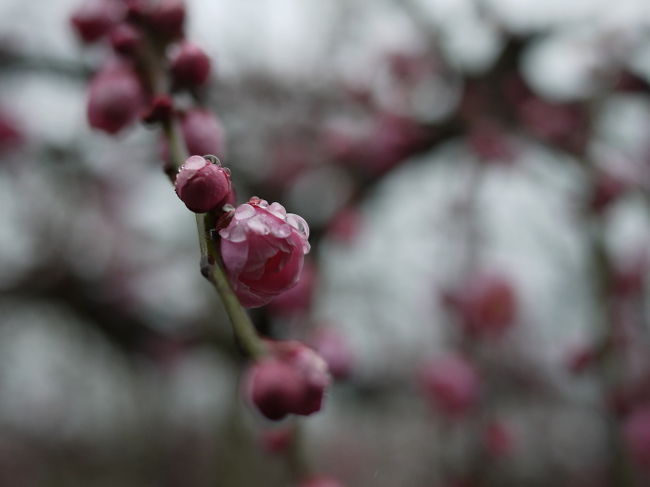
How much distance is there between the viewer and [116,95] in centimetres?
82

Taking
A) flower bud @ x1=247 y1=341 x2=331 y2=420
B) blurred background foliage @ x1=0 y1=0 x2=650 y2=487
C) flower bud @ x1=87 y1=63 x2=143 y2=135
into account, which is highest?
flower bud @ x1=87 y1=63 x2=143 y2=135

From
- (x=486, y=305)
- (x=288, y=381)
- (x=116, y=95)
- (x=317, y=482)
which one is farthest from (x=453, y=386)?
(x=288, y=381)

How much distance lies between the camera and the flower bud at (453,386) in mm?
2031

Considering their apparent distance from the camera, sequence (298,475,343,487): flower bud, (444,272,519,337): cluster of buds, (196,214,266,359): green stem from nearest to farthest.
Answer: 1. (196,214,266,359): green stem
2. (298,475,343,487): flower bud
3. (444,272,519,337): cluster of buds

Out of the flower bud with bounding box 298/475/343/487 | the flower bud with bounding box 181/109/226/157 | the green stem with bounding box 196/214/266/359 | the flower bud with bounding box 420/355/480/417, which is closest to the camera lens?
the green stem with bounding box 196/214/266/359

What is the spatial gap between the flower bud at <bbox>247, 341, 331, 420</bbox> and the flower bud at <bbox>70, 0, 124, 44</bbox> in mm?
528

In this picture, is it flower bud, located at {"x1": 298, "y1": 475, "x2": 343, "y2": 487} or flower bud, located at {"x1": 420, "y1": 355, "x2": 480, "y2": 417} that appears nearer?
flower bud, located at {"x1": 298, "y1": 475, "x2": 343, "y2": 487}

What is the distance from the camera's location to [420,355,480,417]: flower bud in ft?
6.66

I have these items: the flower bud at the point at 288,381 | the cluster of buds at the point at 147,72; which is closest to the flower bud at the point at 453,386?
the cluster of buds at the point at 147,72

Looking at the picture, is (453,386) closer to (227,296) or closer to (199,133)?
(199,133)

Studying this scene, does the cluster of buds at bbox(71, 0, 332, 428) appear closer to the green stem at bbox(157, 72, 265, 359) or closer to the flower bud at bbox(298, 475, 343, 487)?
the green stem at bbox(157, 72, 265, 359)

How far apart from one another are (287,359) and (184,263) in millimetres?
3024

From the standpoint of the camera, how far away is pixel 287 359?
55 cm

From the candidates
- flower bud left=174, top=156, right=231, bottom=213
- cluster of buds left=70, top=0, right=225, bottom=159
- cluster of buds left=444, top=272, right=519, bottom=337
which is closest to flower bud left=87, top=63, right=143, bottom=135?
cluster of buds left=70, top=0, right=225, bottom=159
